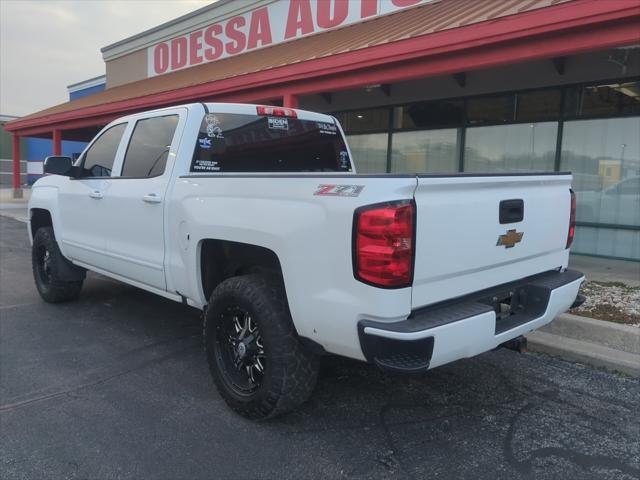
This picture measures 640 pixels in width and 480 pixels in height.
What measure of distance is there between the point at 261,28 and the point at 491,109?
648cm

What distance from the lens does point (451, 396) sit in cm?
367

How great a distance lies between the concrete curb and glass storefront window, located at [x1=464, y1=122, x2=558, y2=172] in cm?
471

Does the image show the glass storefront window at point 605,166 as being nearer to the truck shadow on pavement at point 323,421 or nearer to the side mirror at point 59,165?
the truck shadow on pavement at point 323,421

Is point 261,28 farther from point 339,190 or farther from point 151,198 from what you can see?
point 339,190

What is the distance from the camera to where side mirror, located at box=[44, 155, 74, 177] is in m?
4.92

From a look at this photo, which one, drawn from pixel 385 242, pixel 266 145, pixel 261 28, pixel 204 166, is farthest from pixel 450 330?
pixel 261 28

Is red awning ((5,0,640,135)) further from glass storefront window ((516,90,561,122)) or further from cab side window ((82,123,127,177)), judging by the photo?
cab side window ((82,123,127,177))

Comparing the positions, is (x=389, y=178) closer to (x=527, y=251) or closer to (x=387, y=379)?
(x=527, y=251)

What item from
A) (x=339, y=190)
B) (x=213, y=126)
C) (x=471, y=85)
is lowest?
(x=339, y=190)

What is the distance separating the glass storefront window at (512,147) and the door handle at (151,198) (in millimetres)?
6705

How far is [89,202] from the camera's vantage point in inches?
192

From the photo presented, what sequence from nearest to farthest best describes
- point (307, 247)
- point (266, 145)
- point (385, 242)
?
point (385, 242)
point (307, 247)
point (266, 145)

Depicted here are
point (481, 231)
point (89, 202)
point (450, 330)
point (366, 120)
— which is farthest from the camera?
point (366, 120)

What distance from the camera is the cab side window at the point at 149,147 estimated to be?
4.10 meters
